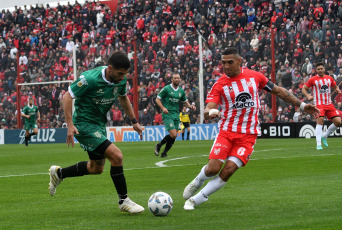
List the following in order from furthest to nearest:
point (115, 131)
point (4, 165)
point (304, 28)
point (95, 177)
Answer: point (115, 131) → point (304, 28) → point (4, 165) → point (95, 177)

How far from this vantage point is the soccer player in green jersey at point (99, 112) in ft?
25.9

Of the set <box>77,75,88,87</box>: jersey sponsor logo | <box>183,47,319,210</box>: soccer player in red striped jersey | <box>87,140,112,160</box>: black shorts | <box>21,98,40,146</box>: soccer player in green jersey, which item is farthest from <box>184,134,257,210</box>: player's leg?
<box>21,98,40,146</box>: soccer player in green jersey

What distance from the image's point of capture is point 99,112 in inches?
334

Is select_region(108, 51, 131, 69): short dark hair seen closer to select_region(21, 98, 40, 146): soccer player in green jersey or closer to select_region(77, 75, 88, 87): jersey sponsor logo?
select_region(77, 75, 88, 87): jersey sponsor logo

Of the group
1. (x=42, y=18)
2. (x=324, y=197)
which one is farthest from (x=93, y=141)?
(x=42, y=18)

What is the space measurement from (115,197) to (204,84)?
21.8 meters

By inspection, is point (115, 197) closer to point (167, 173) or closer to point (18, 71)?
point (167, 173)

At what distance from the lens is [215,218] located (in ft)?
23.3

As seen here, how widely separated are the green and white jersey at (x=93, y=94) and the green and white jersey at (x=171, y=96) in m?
11.5

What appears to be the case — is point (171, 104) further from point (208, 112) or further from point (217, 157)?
point (208, 112)

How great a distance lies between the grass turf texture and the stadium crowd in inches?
512

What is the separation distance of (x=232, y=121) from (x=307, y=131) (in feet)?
71.2

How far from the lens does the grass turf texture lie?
22.6 ft

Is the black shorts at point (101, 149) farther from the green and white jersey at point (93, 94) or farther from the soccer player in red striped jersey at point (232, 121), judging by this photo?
the soccer player in red striped jersey at point (232, 121)
